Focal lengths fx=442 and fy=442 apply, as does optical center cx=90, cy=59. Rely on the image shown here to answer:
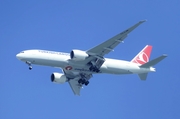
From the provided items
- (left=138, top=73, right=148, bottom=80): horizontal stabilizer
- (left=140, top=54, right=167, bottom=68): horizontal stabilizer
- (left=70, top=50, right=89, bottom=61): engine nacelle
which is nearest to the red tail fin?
(left=138, top=73, right=148, bottom=80): horizontal stabilizer

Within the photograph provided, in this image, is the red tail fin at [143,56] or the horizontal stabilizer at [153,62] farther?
the red tail fin at [143,56]

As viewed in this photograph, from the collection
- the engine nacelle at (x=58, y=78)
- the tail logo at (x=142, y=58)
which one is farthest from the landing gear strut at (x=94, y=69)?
the tail logo at (x=142, y=58)

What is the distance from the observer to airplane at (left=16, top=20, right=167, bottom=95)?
53.9m

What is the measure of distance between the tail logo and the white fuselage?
3348 millimetres

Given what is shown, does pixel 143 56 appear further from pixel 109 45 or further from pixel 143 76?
pixel 109 45

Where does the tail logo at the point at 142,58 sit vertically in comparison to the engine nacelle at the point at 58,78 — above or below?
above

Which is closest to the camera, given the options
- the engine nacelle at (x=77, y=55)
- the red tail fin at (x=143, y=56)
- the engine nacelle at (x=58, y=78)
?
the engine nacelle at (x=77, y=55)

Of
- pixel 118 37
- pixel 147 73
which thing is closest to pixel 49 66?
pixel 118 37

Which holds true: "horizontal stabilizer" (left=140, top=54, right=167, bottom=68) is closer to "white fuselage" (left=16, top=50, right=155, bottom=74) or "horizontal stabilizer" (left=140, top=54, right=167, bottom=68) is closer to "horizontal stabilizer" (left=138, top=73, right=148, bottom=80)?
"horizontal stabilizer" (left=138, top=73, right=148, bottom=80)

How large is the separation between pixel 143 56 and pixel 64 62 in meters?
13.2

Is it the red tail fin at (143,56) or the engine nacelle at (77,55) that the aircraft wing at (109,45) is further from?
the red tail fin at (143,56)

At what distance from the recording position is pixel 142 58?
62.0m

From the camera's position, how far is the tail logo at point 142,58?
201ft

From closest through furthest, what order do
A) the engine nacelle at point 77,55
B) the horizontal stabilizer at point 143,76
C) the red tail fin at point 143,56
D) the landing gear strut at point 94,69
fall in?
the engine nacelle at point 77,55
the landing gear strut at point 94,69
the horizontal stabilizer at point 143,76
the red tail fin at point 143,56
